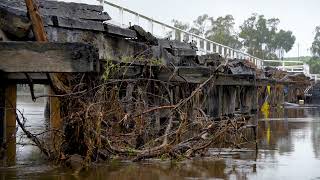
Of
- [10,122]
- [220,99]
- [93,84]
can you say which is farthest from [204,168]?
[220,99]

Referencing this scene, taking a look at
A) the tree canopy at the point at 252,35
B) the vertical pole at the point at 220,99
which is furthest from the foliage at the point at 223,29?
the vertical pole at the point at 220,99

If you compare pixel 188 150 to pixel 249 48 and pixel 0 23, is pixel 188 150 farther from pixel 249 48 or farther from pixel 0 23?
pixel 249 48

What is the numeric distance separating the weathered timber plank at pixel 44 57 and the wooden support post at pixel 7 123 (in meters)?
2.97

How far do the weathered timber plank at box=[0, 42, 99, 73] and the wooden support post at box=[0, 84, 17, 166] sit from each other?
2973 millimetres

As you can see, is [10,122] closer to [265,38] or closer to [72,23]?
[72,23]

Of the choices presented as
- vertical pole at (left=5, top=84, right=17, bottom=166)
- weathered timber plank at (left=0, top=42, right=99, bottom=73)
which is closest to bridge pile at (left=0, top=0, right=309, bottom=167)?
weathered timber plank at (left=0, top=42, right=99, bottom=73)

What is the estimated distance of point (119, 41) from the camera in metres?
13.0

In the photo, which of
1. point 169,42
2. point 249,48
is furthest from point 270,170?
point 249,48

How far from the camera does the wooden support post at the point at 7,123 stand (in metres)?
10.4

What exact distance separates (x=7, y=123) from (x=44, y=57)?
13.8 feet

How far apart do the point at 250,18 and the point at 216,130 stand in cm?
7845

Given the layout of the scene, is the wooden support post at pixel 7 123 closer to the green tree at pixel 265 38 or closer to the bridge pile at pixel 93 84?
the bridge pile at pixel 93 84

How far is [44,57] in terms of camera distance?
720 centimetres

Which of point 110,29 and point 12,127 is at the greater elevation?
point 110,29
